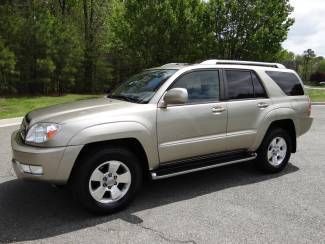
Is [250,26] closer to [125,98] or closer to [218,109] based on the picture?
[218,109]

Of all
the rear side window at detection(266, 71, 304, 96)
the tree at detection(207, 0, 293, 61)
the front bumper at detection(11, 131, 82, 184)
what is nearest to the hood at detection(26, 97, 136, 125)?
the front bumper at detection(11, 131, 82, 184)

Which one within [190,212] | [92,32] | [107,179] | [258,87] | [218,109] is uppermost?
[92,32]

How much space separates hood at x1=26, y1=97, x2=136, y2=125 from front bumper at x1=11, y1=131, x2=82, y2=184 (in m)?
0.35

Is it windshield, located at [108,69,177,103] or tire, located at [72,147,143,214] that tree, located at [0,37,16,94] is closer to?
windshield, located at [108,69,177,103]

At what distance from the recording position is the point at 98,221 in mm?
4340

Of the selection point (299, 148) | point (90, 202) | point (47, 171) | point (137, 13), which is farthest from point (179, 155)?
point (137, 13)

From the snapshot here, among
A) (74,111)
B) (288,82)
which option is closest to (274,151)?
(288,82)

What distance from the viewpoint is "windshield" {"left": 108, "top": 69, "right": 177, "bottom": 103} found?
16.5 ft

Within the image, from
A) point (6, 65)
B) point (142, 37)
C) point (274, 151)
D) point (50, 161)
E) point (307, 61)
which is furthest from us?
point (307, 61)

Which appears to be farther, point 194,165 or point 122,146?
point 194,165

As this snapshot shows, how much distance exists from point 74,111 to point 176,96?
122 cm

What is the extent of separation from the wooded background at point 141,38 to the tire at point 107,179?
1614cm

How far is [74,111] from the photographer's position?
4609mm

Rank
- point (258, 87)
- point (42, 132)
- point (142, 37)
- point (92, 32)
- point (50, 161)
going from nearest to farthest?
point (50, 161), point (42, 132), point (258, 87), point (142, 37), point (92, 32)
